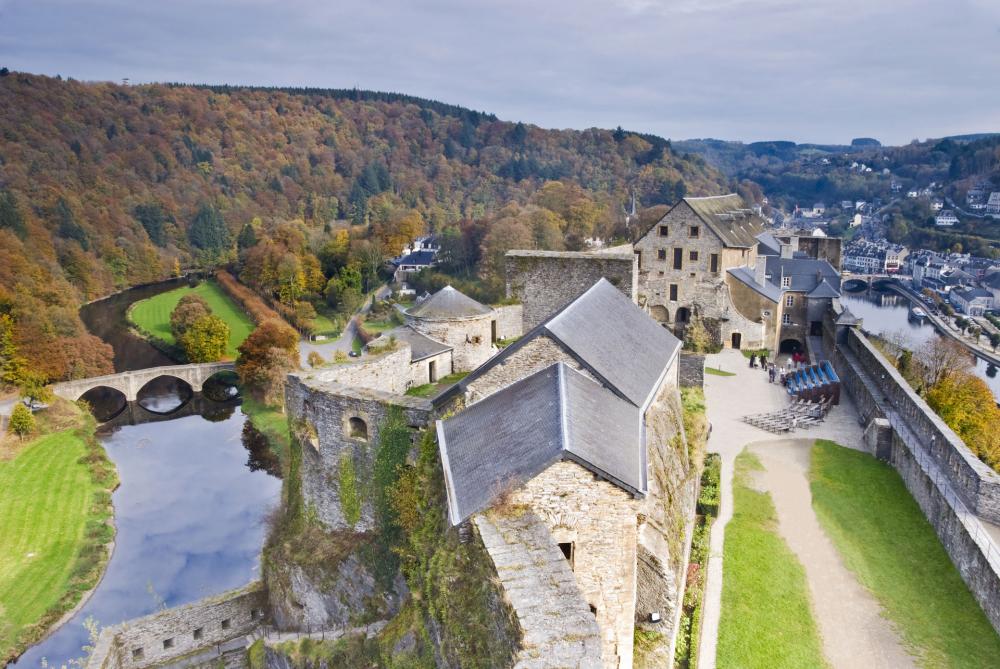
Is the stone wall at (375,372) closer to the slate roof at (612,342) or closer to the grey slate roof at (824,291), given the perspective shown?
the slate roof at (612,342)

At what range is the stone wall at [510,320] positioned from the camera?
Result: 22.7 m

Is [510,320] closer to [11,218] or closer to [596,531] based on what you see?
[596,531]

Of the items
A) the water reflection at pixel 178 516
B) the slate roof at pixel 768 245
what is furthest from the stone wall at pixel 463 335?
the slate roof at pixel 768 245

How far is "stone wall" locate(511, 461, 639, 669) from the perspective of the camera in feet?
30.5

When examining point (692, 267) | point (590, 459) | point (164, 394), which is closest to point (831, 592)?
point (590, 459)

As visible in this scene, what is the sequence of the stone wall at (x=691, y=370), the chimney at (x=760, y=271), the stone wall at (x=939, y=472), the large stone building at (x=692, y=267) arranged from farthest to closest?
the chimney at (x=760, y=271) → the large stone building at (x=692, y=267) → the stone wall at (x=691, y=370) → the stone wall at (x=939, y=472)

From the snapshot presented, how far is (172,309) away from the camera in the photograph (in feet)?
213

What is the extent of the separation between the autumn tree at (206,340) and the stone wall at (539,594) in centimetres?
4220

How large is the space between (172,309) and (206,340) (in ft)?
68.2

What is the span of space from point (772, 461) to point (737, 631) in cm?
827

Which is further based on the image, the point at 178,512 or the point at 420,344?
the point at 178,512

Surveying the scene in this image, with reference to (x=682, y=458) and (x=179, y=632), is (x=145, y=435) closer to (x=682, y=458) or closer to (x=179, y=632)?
(x=179, y=632)

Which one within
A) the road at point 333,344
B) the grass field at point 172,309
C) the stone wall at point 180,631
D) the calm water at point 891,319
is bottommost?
the calm water at point 891,319

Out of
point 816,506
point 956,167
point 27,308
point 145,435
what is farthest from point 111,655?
point 956,167
